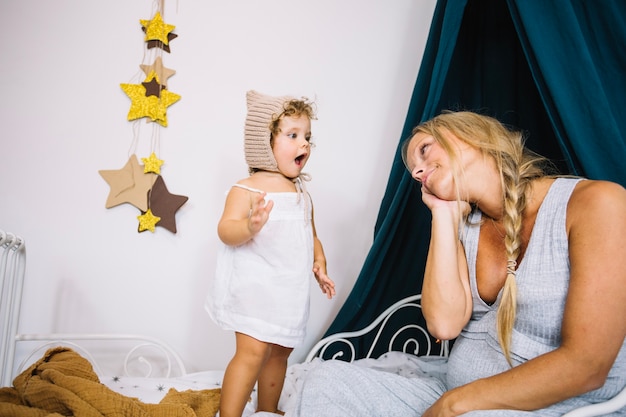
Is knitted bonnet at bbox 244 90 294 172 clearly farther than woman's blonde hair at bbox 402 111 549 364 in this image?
Yes

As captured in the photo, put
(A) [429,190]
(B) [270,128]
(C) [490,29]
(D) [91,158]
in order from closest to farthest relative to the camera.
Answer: (A) [429,190], (B) [270,128], (C) [490,29], (D) [91,158]

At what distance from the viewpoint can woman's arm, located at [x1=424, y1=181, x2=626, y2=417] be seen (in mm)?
866

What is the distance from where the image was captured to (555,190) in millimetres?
1062

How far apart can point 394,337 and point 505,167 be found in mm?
933

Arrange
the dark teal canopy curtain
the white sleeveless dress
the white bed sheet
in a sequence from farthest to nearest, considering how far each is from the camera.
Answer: the white bed sheet → the white sleeveless dress → the dark teal canopy curtain

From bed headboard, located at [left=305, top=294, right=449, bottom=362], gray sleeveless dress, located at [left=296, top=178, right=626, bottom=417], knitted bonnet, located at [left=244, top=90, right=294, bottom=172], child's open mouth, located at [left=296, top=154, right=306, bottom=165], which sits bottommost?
bed headboard, located at [left=305, top=294, right=449, bottom=362]

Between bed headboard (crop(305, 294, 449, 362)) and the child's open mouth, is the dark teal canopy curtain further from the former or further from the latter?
the child's open mouth

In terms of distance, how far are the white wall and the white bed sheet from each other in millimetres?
387

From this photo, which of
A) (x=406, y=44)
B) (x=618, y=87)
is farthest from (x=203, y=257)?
(x=618, y=87)

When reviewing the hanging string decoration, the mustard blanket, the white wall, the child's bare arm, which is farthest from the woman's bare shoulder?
the hanging string decoration

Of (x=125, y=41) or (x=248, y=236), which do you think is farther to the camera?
(x=125, y=41)

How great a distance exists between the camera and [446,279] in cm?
116

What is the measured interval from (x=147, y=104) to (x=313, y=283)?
1059 mm

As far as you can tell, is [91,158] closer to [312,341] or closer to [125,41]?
[125,41]
